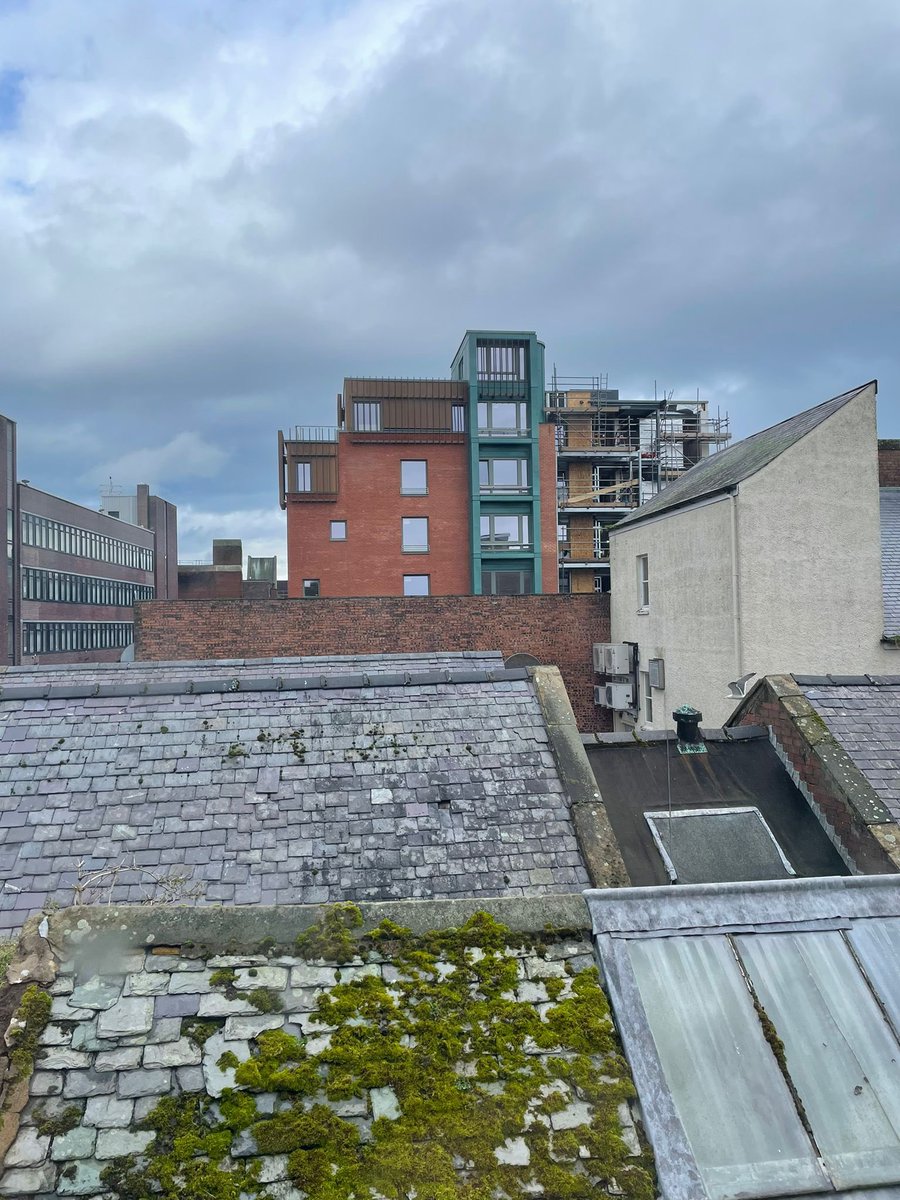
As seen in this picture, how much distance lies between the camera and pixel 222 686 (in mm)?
9891

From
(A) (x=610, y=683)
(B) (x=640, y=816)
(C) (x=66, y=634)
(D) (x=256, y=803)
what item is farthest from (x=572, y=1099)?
(C) (x=66, y=634)

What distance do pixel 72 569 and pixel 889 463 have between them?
5477 cm

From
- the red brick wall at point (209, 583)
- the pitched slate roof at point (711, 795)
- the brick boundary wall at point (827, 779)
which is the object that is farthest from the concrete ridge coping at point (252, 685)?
the red brick wall at point (209, 583)

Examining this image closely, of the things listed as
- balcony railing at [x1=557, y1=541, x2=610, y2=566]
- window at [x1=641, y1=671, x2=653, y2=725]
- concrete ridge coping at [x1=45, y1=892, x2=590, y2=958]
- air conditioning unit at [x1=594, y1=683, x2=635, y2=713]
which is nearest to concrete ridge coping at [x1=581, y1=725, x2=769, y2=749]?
concrete ridge coping at [x1=45, y1=892, x2=590, y2=958]

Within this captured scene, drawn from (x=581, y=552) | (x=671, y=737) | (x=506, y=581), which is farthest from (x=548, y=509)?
(x=671, y=737)

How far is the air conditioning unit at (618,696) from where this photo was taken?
24.7 meters

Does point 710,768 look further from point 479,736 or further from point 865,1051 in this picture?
point 865,1051

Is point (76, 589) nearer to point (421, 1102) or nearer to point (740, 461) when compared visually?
point (740, 461)

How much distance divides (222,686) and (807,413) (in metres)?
16.4

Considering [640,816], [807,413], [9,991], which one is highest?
[807,413]

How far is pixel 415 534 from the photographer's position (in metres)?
38.2

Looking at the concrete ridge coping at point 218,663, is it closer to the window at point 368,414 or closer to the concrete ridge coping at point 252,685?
the concrete ridge coping at point 252,685

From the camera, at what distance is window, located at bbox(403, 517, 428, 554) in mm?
38188

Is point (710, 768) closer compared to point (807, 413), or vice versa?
point (710, 768)
